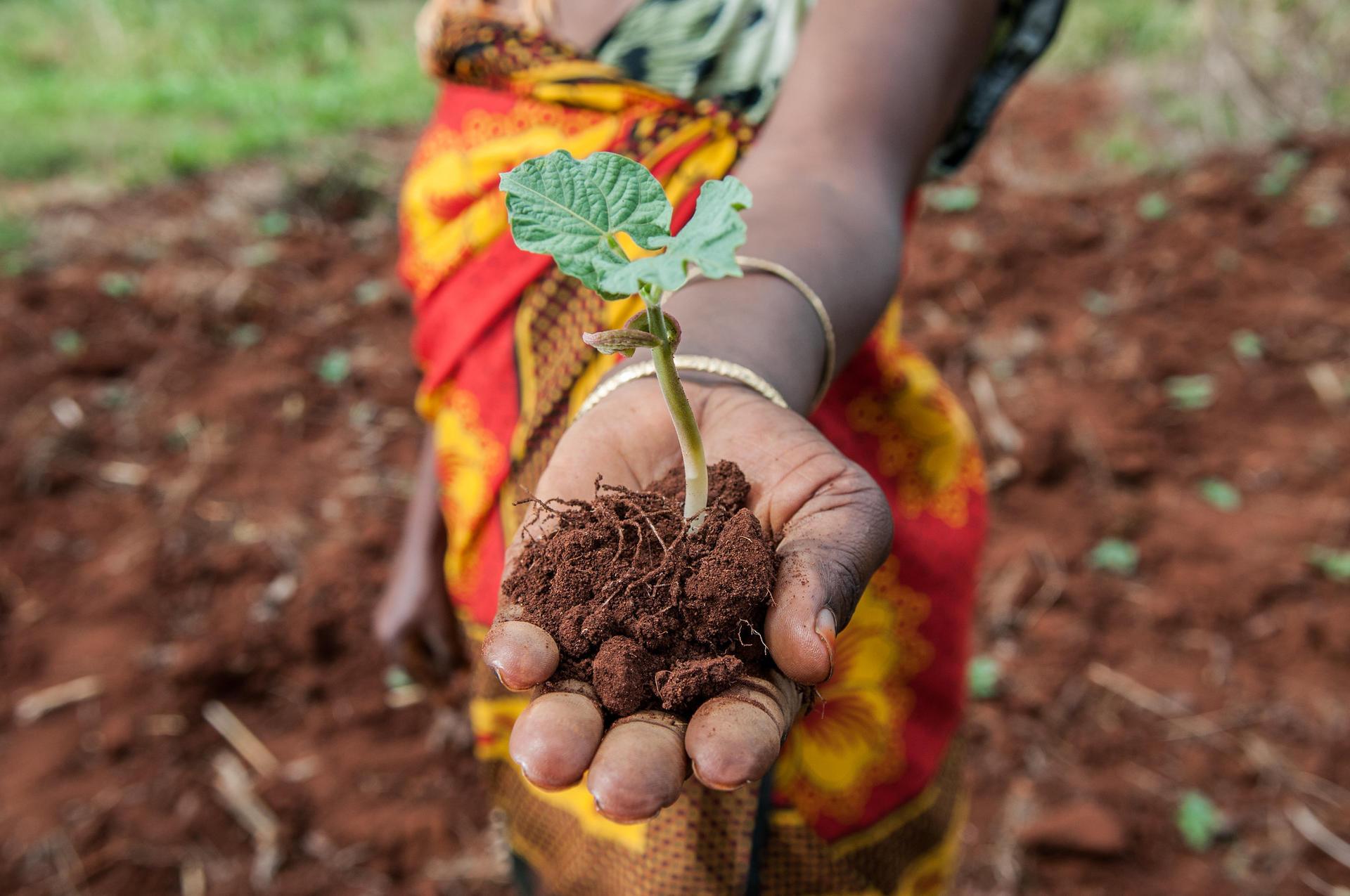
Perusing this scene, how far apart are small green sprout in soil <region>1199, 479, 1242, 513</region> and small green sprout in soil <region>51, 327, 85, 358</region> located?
4.25m

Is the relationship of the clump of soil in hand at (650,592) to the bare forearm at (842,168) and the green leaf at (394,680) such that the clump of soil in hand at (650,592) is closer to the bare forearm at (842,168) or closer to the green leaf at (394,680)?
the bare forearm at (842,168)

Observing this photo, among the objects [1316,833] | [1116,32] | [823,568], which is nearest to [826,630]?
[823,568]

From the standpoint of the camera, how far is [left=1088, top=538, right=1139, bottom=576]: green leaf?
9.56ft

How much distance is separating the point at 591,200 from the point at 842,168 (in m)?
0.57

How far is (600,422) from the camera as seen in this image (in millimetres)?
1094

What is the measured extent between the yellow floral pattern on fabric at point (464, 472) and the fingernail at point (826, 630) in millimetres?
714

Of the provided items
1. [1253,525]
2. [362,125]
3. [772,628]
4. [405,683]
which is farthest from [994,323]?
[362,125]

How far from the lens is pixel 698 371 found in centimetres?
111

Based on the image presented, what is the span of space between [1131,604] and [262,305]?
141 inches

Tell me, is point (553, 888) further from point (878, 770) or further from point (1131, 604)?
point (1131, 604)

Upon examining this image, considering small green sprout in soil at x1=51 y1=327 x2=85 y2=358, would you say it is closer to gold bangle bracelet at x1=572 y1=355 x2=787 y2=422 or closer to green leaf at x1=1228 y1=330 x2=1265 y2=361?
gold bangle bracelet at x1=572 y1=355 x2=787 y2=422

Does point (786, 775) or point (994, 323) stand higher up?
point (786, 775)

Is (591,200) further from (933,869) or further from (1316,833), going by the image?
(1316,833)

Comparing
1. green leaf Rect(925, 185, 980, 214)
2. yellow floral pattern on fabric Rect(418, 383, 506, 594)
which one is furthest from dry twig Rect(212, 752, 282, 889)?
green leaf Rect(925, 185, 980, 214)
